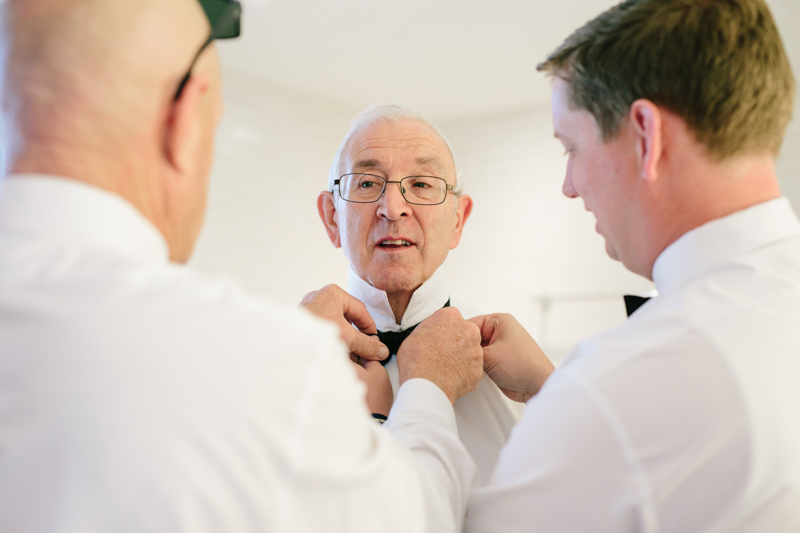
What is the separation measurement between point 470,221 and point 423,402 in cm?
649

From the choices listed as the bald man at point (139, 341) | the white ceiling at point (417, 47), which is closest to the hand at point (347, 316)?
the bald man at point (139, 341)

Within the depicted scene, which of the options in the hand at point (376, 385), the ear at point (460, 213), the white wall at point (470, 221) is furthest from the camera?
the white wall at point (470, 221)

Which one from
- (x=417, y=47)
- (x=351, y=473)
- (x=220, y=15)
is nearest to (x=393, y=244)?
(x=220, y=15)

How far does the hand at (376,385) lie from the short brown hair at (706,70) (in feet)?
2.78

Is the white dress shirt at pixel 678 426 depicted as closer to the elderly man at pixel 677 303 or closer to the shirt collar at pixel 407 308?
the elderly man at pixel 677 303

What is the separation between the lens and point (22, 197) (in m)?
0.86

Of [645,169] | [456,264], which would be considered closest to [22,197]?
[645,169]

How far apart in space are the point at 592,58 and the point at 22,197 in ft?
3.25

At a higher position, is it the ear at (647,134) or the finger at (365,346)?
the ear at (647,134)

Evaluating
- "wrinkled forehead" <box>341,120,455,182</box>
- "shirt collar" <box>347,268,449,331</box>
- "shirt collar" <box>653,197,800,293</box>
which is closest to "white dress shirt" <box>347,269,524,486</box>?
"shirt collar" <box>347,268,449,331</box>

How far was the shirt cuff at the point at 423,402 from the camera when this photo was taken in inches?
51.3

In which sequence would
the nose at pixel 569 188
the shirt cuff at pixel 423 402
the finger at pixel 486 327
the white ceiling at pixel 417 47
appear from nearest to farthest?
1. the shirt cuff at pixel 423 402
2. the nose at pixel 569 188
3. the finger at pixel 486 327
4. the white ceiling at pixel 417 47

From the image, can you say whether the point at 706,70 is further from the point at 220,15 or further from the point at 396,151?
the point at 396,151

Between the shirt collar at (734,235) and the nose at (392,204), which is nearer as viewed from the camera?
the shirt collar at (734,235)
